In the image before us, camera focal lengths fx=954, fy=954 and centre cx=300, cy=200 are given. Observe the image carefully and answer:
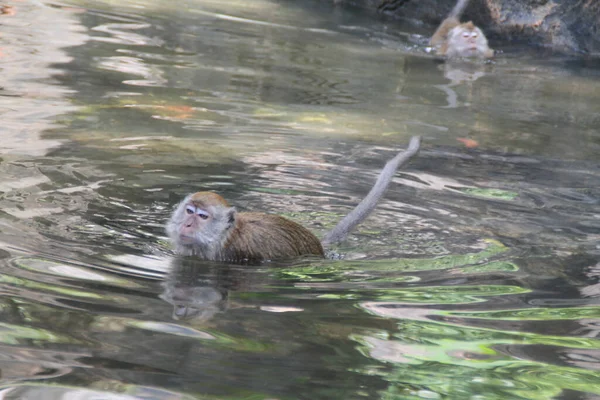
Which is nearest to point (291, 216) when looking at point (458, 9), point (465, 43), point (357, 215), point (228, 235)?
point (357, 215)

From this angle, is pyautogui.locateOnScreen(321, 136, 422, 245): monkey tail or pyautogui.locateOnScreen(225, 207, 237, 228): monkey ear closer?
pyautogui.locateOnScreen(225, 207, 237, 228): monkey ear

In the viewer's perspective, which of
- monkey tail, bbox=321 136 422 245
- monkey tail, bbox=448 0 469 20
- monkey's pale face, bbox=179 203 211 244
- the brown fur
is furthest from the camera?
monkey tail, bbox=448 0 469 20

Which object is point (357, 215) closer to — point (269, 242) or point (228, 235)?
point (269, 242)

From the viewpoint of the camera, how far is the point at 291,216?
21.2 feet

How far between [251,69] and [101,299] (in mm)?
7715

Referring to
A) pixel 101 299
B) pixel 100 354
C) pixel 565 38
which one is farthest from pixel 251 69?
pixel 100 354

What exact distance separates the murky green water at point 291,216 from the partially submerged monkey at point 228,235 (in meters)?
0.15

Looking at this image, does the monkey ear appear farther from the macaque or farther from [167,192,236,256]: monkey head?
the macaque

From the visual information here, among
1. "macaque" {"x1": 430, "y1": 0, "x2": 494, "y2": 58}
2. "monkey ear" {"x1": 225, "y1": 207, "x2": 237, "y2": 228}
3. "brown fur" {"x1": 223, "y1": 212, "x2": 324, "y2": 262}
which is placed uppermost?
"macaque" {"x1": 430, "y1": 0, "x2": 494, "y2": 58}

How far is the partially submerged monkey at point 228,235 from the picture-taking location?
550 cm

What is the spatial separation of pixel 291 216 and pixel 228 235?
3.21 feet

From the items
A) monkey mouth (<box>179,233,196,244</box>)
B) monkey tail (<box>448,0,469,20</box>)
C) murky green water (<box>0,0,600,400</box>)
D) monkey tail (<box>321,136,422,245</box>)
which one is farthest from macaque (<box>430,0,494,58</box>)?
monkey mouth (<box>179,233,196,244</box>)

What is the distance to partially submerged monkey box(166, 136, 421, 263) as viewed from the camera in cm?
550

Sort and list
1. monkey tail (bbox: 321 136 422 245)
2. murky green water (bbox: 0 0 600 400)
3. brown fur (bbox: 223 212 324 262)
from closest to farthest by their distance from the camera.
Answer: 1. murky green water (bbox: 0 0 600 400)
2. brown fur (bbox: 223 212 324 262)
3. monkey tail (bbox: 321 136 422 245)
